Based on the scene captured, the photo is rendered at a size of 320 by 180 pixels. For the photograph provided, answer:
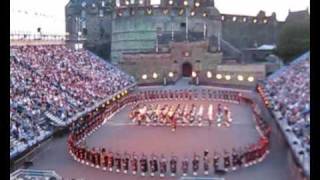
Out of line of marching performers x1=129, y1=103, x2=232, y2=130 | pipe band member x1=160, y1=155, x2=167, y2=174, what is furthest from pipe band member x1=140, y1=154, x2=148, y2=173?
line of marching performers x1=129, y1=103, x2=232, y2=130

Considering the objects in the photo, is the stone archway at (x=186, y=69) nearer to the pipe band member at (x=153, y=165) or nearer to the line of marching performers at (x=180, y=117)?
the line of marching performers at (x=180, y=117)

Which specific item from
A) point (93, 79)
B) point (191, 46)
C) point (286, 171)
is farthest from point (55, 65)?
point (286, 171)

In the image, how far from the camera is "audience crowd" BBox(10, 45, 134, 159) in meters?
27.8

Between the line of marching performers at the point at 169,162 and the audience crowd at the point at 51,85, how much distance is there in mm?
3830

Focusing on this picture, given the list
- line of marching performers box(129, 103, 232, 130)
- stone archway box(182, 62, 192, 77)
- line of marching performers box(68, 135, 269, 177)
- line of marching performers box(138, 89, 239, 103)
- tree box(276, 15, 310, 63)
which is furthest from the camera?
stone archway box(182, 62, 192, 77)

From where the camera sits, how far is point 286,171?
2189cm

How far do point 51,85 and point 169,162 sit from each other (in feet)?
61.6

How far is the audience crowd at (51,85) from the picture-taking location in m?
27.8

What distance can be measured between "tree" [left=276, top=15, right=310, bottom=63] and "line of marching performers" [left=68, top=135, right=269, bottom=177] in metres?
40.8

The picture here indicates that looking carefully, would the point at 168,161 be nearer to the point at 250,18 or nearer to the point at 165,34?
the point at 165,34

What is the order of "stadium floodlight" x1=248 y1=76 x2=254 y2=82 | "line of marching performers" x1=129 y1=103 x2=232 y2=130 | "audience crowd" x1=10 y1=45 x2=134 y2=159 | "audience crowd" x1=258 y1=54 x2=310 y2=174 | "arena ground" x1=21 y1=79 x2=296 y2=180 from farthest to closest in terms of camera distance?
1. "stadium floodlight" x1=248 y1=76 x2=254 y2=82
2. "line of marching performers" x1=129 y1=103 x2=232 y2=130
3. "audience crowd" x1=10 y1=45 x2=134 y2=159
4. "arena ground" x1=21 y1=79 x2=296 y2=180
5. "audience crowd" x1=258 y1=54 x2=310 y2=174

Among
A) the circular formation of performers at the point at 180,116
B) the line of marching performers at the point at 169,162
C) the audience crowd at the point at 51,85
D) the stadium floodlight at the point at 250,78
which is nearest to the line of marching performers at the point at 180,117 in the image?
the circular formation of performers at the point at 180,116

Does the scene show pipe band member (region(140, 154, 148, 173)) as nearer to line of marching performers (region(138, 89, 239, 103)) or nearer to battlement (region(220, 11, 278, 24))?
line of marching performers (region(138, 89, 239, 103))

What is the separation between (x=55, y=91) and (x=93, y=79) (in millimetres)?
10432
